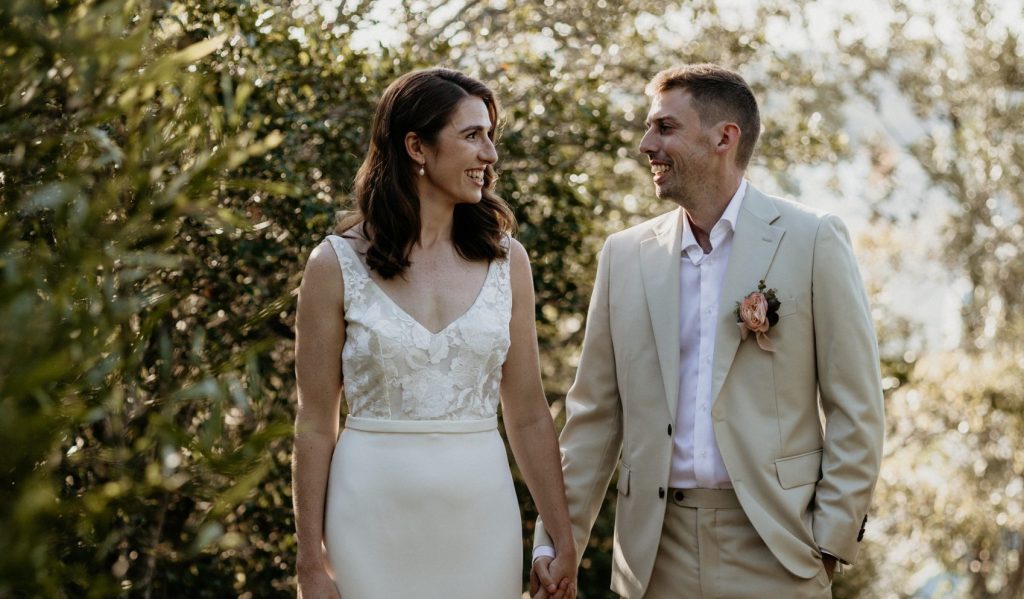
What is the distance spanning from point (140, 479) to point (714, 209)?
5.82ft

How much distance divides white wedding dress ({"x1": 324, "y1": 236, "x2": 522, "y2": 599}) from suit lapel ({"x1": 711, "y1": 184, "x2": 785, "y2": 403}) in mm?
607

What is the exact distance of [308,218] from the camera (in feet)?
13.9

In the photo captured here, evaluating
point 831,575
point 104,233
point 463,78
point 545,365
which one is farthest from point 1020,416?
point 104,233

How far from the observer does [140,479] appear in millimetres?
2256

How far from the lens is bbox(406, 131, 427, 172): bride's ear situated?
3258 millimetres

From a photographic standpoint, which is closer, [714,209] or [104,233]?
[104,233]

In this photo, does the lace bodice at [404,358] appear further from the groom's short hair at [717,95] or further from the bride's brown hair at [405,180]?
the groom's short hair at [717,95]

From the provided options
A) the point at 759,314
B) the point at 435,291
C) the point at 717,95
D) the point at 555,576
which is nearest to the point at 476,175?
the point at 435,291

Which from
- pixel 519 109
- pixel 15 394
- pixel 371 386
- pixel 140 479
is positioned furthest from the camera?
pixel 519 109

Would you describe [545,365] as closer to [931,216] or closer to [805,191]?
[805,191]

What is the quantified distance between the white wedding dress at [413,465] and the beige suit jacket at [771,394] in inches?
11.3

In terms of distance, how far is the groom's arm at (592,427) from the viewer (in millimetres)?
3457

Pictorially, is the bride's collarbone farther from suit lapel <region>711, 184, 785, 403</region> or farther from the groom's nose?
suit lapel <region>711, 184, 785, 403</region>

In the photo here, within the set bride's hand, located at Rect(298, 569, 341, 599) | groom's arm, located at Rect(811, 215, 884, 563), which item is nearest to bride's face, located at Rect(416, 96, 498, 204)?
groom's arm, located at Rect(811, 215, 884, 563)
